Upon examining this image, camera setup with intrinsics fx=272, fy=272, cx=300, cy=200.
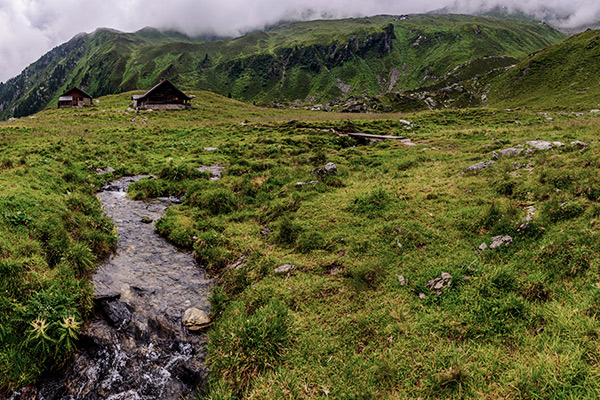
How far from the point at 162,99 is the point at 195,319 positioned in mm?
87069

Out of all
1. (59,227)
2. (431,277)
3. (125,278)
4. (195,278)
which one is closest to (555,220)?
(431,277)

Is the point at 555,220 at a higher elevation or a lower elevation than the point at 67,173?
lower

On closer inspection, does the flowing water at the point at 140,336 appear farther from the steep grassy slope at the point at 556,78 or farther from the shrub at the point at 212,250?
the steep grassy slope at the point at 556,78

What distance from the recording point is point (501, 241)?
907 centimetres

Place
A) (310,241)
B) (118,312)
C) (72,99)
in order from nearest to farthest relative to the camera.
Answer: (118,312) → (310,241) → (72,99)

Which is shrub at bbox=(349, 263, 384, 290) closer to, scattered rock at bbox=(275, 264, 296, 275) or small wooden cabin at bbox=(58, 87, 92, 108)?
scattered rock at bbox=(275, 264, 296, 275)

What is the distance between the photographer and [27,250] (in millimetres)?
9336

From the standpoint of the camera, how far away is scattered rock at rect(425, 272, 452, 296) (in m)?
8.06

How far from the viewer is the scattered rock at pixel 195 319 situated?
8945mm

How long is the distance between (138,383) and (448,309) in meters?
8.57

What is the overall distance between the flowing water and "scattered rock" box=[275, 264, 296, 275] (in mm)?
2874

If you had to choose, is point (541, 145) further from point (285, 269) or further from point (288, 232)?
point (285, 269)

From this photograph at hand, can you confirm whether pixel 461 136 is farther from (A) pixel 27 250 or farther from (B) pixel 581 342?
(A) pixel 27 250

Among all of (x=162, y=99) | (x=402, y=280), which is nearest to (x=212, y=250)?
(x=402, y=280)
